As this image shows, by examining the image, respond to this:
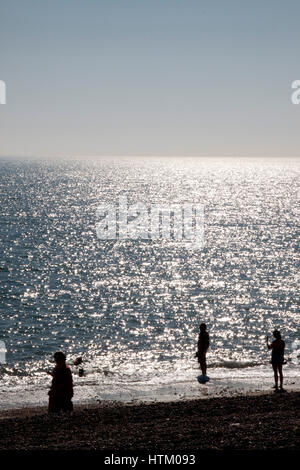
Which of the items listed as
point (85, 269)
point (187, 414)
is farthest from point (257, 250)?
point (187, 414)

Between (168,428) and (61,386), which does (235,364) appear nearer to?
(61,386)

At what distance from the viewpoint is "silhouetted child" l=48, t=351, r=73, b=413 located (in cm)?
1380

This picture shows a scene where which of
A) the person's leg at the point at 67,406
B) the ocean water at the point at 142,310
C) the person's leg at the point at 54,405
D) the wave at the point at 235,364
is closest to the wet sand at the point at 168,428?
the person's leg at the point at 67,406

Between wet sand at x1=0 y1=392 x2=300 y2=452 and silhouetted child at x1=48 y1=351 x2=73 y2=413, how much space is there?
0.38 metres

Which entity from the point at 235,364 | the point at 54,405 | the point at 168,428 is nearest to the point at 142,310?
the point at 235,364

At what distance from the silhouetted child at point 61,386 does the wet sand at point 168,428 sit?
1.25 feet

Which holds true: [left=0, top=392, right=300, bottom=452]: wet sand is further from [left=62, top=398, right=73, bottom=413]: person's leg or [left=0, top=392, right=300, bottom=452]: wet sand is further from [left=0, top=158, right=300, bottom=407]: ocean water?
[left=0, top=158, right=300, bottom=407]: ocean water

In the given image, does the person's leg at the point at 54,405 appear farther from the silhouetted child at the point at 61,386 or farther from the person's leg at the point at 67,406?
the person's leg at the point at 67,406

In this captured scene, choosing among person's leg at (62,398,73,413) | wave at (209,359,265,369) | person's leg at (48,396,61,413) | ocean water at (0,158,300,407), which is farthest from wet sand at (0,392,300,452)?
wave at (209,359,265,369)

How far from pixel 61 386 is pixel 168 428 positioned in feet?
10.2

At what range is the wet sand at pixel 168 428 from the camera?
427 inches

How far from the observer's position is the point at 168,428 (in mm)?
12562

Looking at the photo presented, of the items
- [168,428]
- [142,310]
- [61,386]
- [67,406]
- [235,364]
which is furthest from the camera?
[142,310]
